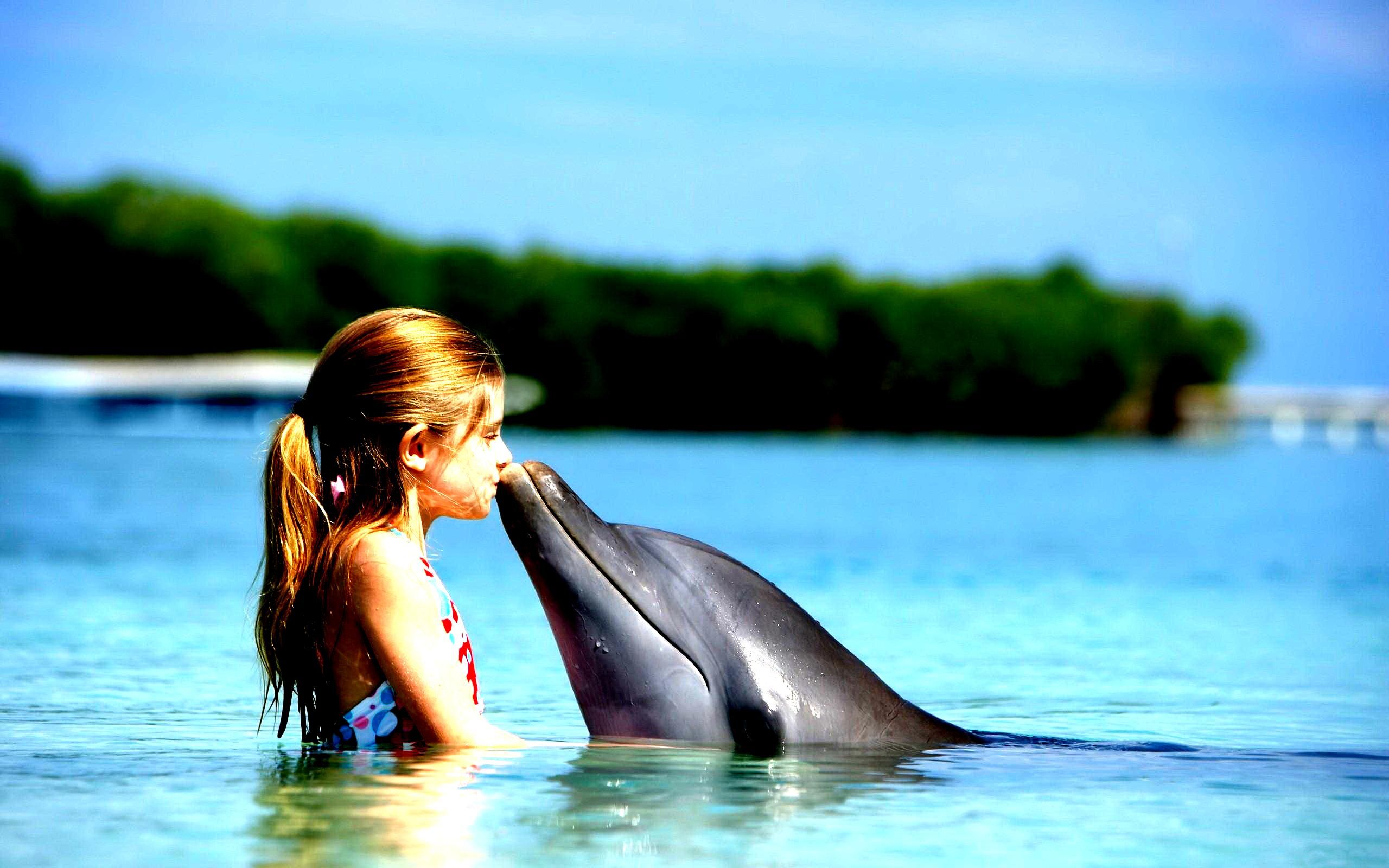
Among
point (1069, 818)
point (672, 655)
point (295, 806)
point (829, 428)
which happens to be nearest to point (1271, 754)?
point (1069, 818)

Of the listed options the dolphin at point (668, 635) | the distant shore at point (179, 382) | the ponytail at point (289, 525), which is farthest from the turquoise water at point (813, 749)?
the distant shore at point (179, 382)

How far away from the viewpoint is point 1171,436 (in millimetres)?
83875

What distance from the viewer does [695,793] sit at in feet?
17.1

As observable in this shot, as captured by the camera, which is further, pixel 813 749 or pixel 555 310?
pixel 555 310

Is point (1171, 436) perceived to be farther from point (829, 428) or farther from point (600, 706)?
point (600, 706)

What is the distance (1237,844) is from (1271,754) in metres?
1.80

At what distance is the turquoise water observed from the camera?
4832 mm

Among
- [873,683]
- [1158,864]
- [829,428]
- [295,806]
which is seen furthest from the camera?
[829,428]

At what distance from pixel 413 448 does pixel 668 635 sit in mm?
850

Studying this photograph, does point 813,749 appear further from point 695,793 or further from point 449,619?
point 449,619

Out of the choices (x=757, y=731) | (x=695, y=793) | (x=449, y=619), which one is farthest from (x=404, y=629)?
(x=757, y=731)

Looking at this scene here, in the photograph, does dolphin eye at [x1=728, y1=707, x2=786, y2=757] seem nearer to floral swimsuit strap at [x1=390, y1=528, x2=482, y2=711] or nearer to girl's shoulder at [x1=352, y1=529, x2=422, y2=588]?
floral swimsuit strap at [x1=390, y1=528, x2=482, y2=711]

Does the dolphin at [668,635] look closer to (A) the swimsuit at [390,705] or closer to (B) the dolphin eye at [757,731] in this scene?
(B) the dolphin eye at [757,731]

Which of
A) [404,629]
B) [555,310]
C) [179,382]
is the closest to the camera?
[404,629]
